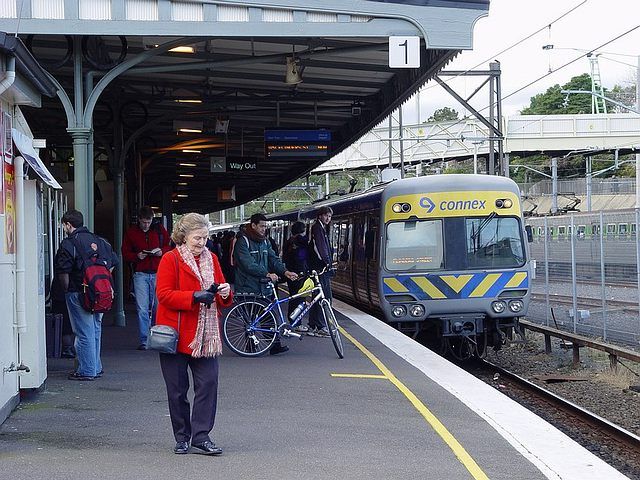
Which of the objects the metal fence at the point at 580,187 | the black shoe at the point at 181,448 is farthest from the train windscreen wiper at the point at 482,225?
the metal fence at the point at 580,187

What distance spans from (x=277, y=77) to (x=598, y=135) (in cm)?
3248

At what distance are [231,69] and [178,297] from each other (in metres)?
10.9

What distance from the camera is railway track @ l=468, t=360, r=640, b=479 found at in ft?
33.2

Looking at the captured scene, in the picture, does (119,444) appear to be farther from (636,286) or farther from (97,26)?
(636,286)

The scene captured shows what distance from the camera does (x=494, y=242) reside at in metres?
16.1

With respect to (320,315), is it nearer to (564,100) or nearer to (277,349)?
(277,349)

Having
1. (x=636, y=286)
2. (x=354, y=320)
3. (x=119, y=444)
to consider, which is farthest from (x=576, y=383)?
(x=119, y=444)

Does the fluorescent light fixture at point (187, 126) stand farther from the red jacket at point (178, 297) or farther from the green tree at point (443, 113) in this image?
the green tree at point (443, 113)

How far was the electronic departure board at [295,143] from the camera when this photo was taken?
20172 mm

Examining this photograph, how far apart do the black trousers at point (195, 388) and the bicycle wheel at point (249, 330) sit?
5499 mm

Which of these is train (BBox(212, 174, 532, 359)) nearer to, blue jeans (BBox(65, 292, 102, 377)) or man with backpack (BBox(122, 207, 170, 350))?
man with backpack (BBox(122, 207, 170, 350))

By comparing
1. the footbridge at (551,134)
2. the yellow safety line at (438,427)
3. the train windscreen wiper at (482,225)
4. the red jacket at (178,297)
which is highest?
the footbridge at (551,134)

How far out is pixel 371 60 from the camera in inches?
650

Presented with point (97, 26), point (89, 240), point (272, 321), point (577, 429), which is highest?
point (97, 26)
